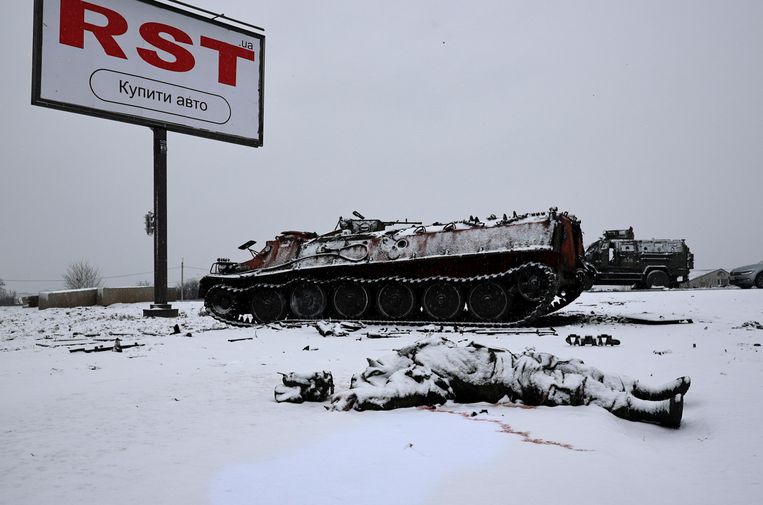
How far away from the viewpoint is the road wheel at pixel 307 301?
14.9 metres

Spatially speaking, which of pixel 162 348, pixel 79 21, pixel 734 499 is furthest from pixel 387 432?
pixel 79 21

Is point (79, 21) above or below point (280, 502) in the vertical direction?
above

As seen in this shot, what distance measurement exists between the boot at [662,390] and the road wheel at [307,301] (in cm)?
1089

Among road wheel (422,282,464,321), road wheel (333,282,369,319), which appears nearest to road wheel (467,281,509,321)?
road wheel (422,282,464,321)

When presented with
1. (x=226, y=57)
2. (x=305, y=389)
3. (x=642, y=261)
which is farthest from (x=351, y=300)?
(x=642, y=261)

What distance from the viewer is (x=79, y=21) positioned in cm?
1524

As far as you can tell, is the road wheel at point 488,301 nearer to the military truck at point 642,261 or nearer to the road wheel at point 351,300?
the road wheel at point 351,300

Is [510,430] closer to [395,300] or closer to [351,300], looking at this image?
[395,300]

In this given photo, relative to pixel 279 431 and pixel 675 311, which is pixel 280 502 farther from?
pixel 675 311

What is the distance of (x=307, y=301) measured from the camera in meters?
15.1

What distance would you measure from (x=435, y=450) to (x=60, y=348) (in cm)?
779

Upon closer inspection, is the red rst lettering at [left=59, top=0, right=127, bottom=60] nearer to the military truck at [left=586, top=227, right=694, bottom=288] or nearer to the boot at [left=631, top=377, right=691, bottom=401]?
the boot at [left=631, top=377, right=691, bottom=401]

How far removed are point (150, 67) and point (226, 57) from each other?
2.44 m

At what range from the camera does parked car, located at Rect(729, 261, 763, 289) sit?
21719 mm
